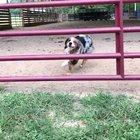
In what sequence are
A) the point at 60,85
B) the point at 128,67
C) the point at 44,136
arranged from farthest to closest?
the point at 128,67 → the point at 60,85 → the point at 44,136

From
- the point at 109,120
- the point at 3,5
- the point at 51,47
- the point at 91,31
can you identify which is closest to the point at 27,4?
the point at 3,5

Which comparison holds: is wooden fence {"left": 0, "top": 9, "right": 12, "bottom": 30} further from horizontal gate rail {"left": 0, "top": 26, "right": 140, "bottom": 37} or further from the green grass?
the green grass

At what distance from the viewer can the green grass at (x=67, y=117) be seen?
14.0 ft

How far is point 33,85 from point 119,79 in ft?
4.08

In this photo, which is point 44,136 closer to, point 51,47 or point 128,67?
point 128,67

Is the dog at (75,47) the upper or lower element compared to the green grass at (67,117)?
upper

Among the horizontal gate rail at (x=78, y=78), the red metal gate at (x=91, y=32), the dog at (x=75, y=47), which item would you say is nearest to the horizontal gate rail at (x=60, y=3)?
the red metal gate at (x=91, y=32)

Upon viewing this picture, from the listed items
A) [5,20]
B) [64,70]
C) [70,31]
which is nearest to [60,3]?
[70,31]

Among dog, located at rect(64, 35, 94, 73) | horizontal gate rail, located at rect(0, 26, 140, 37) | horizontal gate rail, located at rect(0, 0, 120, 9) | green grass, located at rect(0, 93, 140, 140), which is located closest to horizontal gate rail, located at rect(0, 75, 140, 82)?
A: green grass, located at rect(0, 93, 140, 140)

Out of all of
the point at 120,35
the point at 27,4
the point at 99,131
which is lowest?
the point at 99,131

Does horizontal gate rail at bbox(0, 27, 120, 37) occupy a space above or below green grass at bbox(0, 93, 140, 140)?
above

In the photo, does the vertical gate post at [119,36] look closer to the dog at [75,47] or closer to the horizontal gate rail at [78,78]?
the horizontal gate rail at [78,78]

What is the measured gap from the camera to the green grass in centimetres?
426

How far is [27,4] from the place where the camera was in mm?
5457
